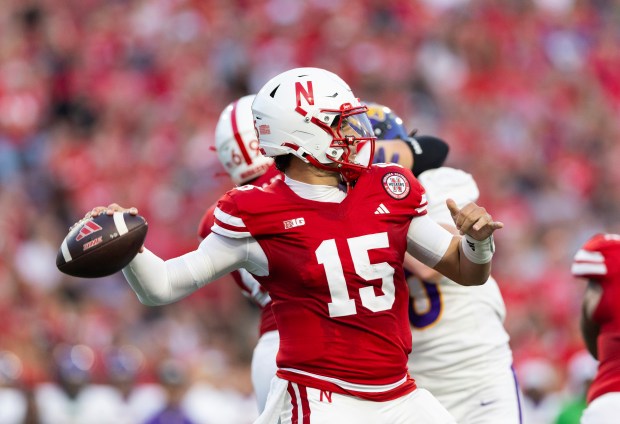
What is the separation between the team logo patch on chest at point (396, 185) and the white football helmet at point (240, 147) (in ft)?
4.41

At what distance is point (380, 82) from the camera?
1301 cm

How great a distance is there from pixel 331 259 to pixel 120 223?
75 cm

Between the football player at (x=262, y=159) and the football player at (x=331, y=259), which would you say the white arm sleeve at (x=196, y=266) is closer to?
the football player at (x=331, y=259)

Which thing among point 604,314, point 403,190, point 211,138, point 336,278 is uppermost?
point 403,190

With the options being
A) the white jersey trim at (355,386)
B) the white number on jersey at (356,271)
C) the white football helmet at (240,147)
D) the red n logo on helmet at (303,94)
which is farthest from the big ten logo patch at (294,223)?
the white football helmet at (240,147)

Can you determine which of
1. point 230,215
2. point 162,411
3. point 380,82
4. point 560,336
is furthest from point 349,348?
point 380,82

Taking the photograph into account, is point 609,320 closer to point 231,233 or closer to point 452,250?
point 452,250

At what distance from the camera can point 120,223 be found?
4.02 m

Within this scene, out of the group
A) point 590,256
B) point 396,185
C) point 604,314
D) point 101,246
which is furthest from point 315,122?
point 604,314

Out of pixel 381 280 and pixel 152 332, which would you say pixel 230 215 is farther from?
pixel 152 332

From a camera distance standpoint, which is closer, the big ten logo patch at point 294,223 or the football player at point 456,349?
the big ten logo patch at point 294,223

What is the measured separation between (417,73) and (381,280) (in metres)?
9.48

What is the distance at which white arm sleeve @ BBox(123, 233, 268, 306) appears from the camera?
4.14m

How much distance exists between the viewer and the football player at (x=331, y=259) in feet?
13.5
